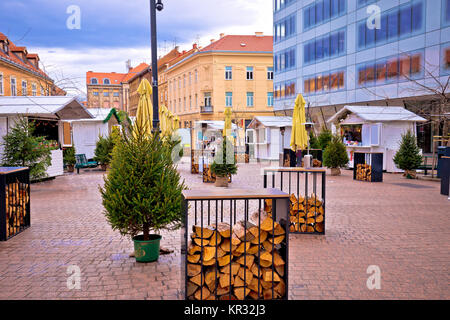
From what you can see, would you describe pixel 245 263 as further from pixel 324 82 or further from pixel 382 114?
pixel 324 82

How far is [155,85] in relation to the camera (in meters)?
12.1

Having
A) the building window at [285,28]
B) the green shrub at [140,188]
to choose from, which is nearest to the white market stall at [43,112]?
the green shrub at [140,188]

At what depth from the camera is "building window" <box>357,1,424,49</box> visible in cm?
2709

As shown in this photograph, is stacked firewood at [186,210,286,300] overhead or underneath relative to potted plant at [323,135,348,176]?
underneath

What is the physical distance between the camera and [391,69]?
29.4m

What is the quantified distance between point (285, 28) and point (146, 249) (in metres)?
40.8

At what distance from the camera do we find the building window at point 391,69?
27.5 m

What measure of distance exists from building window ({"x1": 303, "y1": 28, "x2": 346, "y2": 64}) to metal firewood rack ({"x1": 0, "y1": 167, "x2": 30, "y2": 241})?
31.3 m

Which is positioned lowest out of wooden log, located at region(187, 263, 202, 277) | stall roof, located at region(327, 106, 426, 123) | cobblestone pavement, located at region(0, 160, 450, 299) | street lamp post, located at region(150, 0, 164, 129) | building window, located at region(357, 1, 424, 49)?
cobblestone pavement, located at region(0, 160, 450, 299)

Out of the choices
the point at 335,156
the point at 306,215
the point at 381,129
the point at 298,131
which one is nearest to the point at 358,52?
the point at 381,129

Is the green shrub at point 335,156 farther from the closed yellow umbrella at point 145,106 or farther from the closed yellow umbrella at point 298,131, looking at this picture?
the closed yellow umbrella at point 145,106

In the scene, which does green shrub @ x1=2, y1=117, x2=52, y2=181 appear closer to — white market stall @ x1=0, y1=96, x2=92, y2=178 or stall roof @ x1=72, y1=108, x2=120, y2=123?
white market stall @ x1=0, y1=96, x2=92, y2=178

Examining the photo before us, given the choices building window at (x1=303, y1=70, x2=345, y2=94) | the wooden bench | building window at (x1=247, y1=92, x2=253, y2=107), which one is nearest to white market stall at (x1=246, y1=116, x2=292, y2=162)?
building window at (x1=303, y1=70, x2=345, y2=94)
